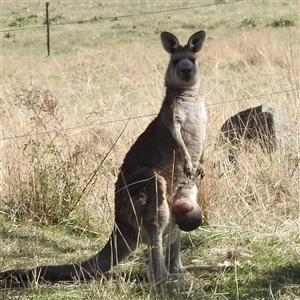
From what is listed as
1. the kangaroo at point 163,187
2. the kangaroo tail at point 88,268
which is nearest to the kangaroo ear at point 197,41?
the kangaroo at point 163,187

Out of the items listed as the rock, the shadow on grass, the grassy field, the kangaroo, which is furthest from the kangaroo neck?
the rock

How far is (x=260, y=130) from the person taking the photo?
6918 millimetres

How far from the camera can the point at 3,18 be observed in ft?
89.6

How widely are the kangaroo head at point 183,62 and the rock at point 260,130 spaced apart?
170 cm

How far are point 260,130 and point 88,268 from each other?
296cm

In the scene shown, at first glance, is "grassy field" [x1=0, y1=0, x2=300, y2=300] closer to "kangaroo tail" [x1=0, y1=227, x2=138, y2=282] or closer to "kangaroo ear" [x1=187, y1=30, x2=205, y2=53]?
"kangaroo tail" [x1=0, y1=227, x2=138, y2=282]

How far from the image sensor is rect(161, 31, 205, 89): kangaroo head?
4.83 m

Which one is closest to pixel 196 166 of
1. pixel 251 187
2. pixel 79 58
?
pixel 251 187

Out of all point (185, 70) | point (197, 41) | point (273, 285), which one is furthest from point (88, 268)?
point (197, 41)

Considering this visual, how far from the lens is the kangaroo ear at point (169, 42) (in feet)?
16.2

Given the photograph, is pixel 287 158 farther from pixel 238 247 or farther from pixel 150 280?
pixel 150 280

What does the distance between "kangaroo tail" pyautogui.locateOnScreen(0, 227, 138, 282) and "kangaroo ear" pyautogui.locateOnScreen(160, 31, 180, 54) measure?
51.6 inches

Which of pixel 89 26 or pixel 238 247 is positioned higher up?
pixel 89 26

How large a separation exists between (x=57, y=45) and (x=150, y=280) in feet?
60.3
